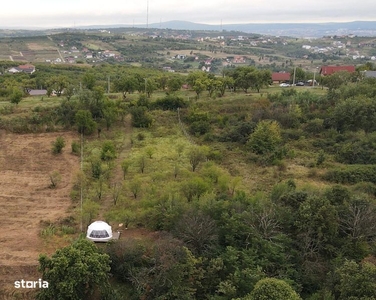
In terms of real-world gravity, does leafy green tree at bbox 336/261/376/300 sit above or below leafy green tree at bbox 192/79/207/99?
below

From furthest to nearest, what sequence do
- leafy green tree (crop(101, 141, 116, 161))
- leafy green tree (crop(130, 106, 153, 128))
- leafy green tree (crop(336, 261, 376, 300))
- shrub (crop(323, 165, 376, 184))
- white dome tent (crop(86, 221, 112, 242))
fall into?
leafy green tree (crop(130, 106, 153, 128)) → leafy green tree (crop(101, 141, 116, 161)) → shrub (crop(323, 165, 376, 184)) → white dome tent (crop(86, 221, 112, 242)) → leafy green tree (crop(336, 261, 376, 300))

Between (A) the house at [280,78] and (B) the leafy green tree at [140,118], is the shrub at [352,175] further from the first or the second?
(A) the house at [280,78]

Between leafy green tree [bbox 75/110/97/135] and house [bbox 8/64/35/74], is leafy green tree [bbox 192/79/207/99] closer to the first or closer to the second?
leafy green tree [bbox 75/110/97/135]

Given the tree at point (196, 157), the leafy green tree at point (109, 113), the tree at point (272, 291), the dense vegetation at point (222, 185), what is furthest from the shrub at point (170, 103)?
the tree at point (272, 291)

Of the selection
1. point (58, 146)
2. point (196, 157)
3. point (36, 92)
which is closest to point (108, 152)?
point (58, 146)

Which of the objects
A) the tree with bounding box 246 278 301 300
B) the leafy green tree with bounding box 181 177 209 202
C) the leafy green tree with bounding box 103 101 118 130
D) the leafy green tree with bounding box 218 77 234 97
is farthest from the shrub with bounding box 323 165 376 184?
the leafy green tree with bounding box 218 77 234 97
